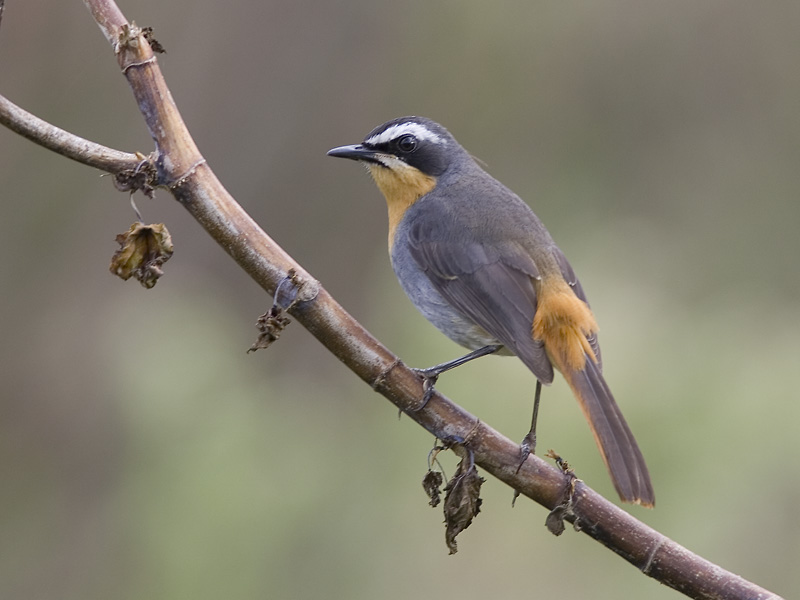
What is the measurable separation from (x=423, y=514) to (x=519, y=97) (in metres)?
4.22

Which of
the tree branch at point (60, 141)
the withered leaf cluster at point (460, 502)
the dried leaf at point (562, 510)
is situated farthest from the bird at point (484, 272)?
the tree branch at point (60, 141)

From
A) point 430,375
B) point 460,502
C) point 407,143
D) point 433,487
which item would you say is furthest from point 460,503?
point 407,143

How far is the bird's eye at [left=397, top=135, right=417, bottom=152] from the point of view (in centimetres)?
448

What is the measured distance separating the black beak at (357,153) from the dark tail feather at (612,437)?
1404 mm

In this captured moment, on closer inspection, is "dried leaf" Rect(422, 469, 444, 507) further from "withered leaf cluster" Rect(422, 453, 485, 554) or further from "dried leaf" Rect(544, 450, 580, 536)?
"dried leaf" Rect(544, 450, 580, 536)

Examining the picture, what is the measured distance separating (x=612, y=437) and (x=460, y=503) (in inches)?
29.0

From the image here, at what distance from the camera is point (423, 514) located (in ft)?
15.2

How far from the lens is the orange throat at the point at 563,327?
3.69 metres

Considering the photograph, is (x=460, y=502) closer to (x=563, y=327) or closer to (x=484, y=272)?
(x=563, y=327)

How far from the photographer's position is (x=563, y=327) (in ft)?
12.5

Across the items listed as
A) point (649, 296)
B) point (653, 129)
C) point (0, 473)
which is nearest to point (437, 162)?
point (649, 296)

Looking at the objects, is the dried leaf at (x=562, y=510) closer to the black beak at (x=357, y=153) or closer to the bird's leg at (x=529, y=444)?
the bird's leg at (x=529, y=444)

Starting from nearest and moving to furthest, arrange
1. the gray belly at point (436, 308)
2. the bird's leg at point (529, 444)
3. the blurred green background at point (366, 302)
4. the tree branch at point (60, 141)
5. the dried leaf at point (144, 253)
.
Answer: the tree branch at point (60, 141) < the dried leaf at point (144, 253) < the bird's leg at point (529, 444) < the gray belly at point (436, 308) < the blurred green background at point (366, 302)

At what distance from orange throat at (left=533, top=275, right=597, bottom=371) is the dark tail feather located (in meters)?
0.05
